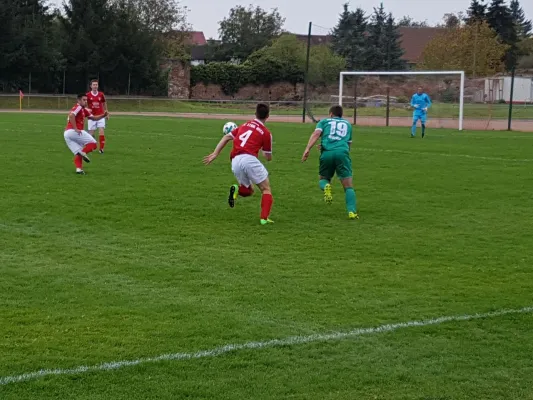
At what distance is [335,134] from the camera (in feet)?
36.6

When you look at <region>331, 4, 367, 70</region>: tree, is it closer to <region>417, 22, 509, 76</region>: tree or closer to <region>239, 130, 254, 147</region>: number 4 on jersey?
<region>417, 22, 509, 76</region>: tree

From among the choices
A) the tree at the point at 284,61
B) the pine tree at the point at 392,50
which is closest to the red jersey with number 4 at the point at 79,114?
the tree at the point at 284,61

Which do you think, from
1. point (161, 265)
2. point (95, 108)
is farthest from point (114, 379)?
point (95, 108)

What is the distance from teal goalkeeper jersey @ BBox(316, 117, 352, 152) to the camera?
1114 centimetres

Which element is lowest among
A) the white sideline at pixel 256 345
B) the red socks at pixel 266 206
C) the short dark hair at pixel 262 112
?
the white sideline at pixel 256 345

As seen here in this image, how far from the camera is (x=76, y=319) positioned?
19.8ft

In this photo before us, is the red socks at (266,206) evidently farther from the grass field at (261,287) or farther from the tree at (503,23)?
the tree at (503,23)

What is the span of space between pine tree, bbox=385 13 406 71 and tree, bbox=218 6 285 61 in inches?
786

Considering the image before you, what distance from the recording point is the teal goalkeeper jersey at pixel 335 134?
11141 mm

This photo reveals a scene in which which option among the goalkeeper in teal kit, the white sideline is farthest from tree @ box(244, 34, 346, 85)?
the white sideline

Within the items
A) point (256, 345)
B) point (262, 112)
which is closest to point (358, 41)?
point (262, 112)

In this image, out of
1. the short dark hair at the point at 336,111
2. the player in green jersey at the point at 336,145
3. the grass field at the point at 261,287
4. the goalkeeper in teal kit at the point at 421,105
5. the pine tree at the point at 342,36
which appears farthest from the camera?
the pine tree at the point at 342,36

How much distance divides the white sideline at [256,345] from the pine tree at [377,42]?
54334 mm

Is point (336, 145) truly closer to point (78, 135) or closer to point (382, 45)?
point (78, 135)
